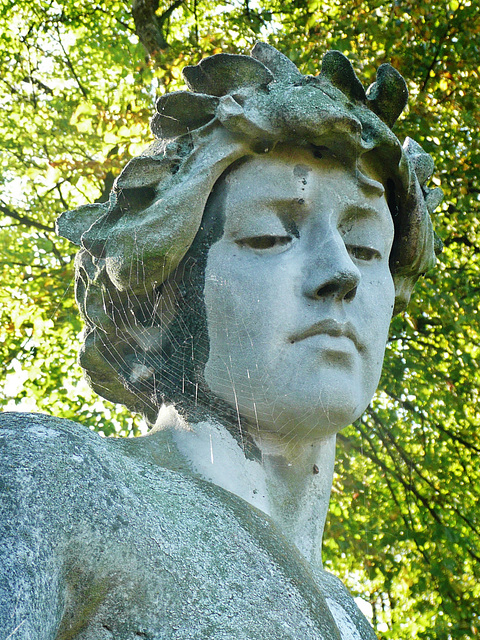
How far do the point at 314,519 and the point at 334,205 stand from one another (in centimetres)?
94

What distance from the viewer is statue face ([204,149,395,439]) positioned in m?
2.33

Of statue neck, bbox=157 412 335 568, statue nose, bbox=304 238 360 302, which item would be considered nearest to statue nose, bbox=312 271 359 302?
statue nose, bbox=304 238 360 302

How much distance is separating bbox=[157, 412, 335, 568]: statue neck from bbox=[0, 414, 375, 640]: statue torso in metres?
0.23

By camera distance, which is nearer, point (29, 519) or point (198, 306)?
point (29, 519)

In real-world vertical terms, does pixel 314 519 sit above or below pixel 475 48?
below

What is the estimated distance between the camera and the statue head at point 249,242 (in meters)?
2.36

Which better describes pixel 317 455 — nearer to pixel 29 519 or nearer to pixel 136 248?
pixel 136 248

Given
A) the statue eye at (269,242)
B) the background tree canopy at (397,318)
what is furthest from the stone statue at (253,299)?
the background tree canopy at (397,318)

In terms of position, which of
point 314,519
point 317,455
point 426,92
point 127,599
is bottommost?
point 127,599

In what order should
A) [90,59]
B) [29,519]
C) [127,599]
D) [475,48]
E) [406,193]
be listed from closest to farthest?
[29,519]
[127,599]
[406,193]
[475,48]
[90,59]

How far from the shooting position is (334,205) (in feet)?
8.23

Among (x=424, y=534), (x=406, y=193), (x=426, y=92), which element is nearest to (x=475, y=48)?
(x=426, y=92)

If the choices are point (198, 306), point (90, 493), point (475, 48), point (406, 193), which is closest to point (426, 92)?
point (475, 48)

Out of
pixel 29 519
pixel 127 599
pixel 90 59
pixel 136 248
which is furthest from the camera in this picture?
pixel 90 59
